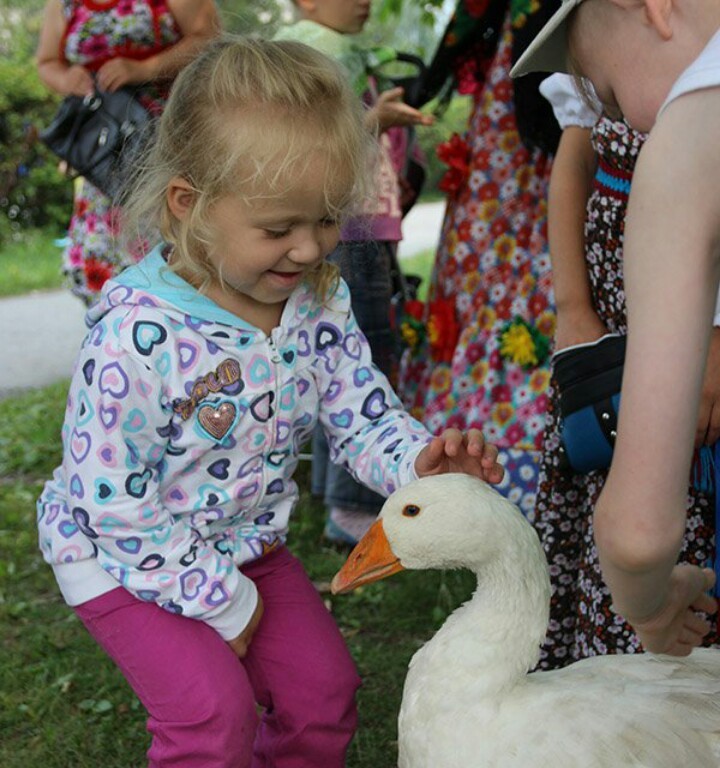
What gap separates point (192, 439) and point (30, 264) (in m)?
10.5

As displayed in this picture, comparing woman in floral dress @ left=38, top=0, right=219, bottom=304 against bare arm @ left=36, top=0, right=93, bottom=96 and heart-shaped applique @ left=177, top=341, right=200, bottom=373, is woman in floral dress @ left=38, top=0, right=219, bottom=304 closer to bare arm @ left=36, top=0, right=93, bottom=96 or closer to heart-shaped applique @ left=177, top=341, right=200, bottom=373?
bare arm @ left=36, top=0, right=93, bottom=96

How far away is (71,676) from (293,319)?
5.10 ft

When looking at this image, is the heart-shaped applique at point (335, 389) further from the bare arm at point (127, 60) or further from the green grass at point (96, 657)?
the bare arm at point (127, 60)

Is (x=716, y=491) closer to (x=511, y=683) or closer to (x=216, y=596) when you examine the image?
(x=511, y=683)

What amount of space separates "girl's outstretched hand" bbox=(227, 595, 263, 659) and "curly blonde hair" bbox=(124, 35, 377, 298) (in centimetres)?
Result: 67

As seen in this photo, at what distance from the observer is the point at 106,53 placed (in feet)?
13.1

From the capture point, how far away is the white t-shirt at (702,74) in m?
1.23

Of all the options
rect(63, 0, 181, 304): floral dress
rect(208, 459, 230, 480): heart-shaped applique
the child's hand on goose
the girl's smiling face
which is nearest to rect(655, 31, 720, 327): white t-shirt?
the child's hand on goose

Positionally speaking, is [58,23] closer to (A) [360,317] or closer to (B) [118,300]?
(A) [360,317]

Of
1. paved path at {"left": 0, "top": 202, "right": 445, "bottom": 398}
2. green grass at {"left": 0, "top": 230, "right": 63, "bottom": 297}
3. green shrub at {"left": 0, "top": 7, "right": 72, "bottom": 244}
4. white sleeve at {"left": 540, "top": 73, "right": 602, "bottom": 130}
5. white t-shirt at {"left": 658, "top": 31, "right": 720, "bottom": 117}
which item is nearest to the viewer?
white t-shirt at {"left": 658, "top": 31, "right": 720, "bottom": 117}

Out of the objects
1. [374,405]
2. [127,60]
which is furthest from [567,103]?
[127,60]

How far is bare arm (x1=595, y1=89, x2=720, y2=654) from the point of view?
1.23 m

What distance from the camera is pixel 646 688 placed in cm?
189

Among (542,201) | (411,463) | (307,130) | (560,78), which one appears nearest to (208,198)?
(307,130)
